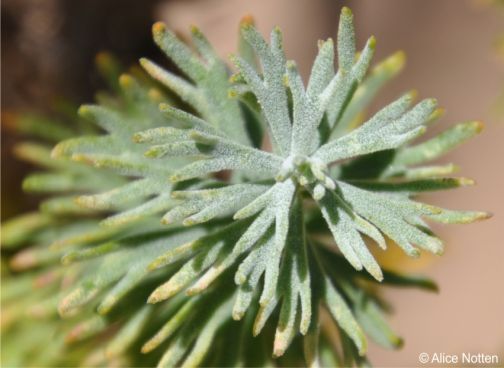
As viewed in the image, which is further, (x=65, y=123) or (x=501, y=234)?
(x=501, y=234)

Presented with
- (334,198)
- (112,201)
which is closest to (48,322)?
(112,201)

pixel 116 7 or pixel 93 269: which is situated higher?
pixel 116 7

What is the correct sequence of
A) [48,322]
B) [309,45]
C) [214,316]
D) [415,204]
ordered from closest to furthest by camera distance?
[415,204] → [214,316] → [48,322] → [309,45]

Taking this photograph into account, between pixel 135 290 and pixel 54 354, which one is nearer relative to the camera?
pixel 135 290

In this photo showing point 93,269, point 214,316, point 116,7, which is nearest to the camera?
point 214,316

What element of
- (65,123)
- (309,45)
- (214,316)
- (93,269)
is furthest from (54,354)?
(309,45)

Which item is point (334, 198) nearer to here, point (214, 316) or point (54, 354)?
point (214, 316)

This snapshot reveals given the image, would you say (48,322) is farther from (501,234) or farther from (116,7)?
(501,234)

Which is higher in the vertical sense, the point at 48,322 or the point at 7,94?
the point at 7,94

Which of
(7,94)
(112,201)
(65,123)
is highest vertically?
(7,94)
